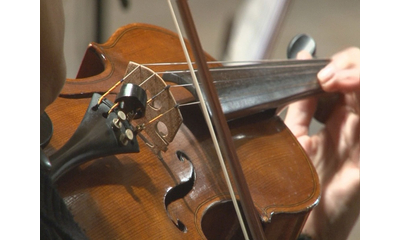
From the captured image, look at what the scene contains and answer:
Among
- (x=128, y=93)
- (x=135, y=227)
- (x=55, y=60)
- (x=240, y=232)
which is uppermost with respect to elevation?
(x=55, y=60)

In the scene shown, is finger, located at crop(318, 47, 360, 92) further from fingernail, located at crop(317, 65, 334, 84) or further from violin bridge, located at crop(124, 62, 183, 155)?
violin bridge, located at crop(124, 62, 183, 155)

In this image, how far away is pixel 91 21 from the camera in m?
1.66

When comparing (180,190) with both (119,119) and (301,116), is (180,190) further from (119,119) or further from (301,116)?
(301,116)

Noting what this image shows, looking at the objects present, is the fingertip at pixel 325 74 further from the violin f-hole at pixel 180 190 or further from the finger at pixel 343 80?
the violin f-hole at pixel 180 190

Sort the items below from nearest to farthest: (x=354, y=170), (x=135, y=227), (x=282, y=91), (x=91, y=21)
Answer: (x=135, y=227)
(x=282, y=91)
(x=354, y=170)
(x=91, y=21)

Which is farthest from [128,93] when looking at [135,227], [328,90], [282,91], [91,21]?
[91,21]

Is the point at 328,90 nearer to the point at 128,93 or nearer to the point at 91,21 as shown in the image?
the point at 128,93

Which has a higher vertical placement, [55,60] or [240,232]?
[55,60]

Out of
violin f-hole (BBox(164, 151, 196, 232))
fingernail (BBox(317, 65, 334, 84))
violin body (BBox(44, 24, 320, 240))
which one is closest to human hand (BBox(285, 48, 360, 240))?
fingernail (BBox(317, 65, 334, 84))

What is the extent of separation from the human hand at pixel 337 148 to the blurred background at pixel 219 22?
1.79 feet

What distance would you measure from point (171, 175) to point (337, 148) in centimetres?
60

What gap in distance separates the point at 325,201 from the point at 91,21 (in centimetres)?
116

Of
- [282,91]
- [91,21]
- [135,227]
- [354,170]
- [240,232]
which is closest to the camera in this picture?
[135,227]

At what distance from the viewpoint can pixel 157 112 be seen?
1.92 ft
